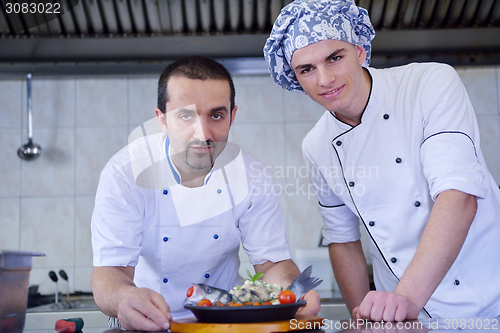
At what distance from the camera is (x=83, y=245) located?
2664 mm

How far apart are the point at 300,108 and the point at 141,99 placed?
3.22 ft

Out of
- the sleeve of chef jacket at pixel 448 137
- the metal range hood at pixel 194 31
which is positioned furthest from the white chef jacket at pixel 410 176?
the metal range hood at pixel 194 31

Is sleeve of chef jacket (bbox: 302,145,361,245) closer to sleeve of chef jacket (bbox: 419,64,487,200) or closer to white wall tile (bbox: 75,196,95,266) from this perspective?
sleeve of chef jacket (bbox: 419,64,487,200)

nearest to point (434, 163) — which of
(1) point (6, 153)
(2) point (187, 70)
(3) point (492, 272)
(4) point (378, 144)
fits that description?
(4) point (378, 144)

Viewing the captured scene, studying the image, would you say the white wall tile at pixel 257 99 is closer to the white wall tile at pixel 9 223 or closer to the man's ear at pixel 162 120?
the man's ear at pixel 162 120

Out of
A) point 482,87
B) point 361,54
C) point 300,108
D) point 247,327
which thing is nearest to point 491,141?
point 482,87

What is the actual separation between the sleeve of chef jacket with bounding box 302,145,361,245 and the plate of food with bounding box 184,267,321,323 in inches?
20.5

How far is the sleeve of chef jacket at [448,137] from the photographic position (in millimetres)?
1078

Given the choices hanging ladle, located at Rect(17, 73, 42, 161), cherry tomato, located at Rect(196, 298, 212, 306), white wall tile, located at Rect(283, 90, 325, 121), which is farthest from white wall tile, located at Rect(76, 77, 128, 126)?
cherry tomato, located at Rect(196, 298, 212, 306)

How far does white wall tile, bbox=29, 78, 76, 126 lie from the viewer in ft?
8.97

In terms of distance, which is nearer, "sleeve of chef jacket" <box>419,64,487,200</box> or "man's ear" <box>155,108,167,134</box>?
"sleeve of chef jacket" <box>419,64,487,200</box>

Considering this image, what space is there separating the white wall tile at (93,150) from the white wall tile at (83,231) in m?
0.07

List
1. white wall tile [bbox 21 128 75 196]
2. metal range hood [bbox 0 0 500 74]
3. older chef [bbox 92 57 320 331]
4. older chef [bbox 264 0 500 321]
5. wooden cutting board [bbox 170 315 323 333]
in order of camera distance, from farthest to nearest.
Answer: white wall tile [bbox 21 128 75 196]
metal range hood [bbox 0 0 500 74]
older chef [bbox 92 57 320 331]
older chef [bbox 264 0 500 321]
wooden cutting board [bbox 170 315 323 333]

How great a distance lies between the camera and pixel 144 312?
2.98 feet
